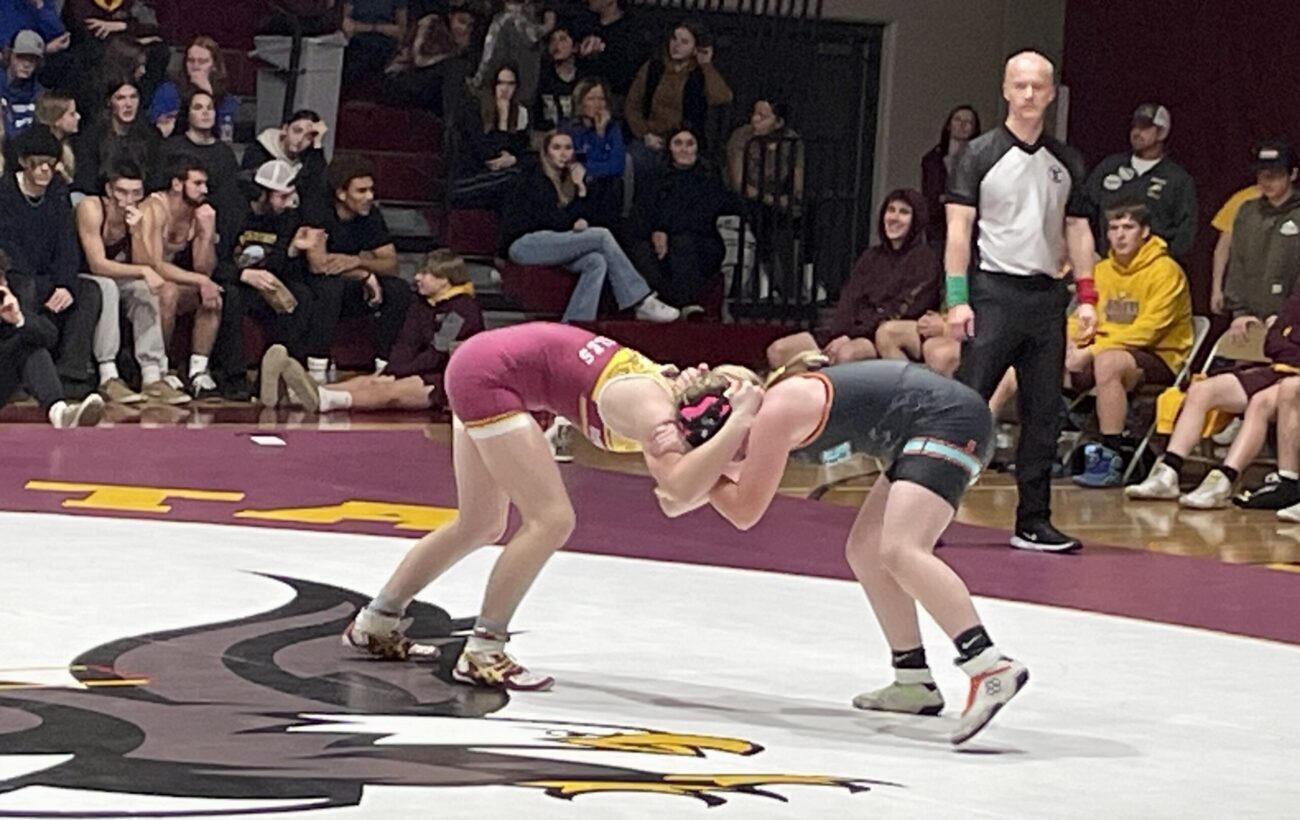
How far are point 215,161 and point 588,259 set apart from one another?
1863 mm

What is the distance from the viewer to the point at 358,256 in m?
11.3

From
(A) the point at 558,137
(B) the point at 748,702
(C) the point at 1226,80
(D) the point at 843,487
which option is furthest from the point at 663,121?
(B) the point at 748,702

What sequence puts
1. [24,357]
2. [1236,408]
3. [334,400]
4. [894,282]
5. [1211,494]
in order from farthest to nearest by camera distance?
[334,400]
[894,282]
[24,357]
[1236,408]
[1211,494]

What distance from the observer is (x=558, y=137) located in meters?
11.9

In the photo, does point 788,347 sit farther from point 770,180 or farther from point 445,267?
point 770,180

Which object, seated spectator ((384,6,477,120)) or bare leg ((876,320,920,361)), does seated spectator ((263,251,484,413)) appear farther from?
seated spectator ((384,6,477,120))

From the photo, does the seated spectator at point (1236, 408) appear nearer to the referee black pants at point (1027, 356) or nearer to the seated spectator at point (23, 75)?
the referee black pants at point (1027, 356)

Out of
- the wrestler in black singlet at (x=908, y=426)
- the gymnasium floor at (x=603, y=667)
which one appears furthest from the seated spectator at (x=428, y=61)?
the wrestler in black singlet at (x=908, y=426)

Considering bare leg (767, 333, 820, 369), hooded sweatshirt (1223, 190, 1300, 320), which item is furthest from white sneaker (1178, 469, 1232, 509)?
bare leg (767, 333, 820, 369)

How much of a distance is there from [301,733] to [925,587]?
3.87ft

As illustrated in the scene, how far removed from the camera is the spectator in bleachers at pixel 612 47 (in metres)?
12.9

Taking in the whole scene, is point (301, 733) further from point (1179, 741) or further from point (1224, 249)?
point (1224, 249)

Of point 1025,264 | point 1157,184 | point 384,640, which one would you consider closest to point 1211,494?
point 1025,264

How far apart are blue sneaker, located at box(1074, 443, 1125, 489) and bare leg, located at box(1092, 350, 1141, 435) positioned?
0.44 feet
